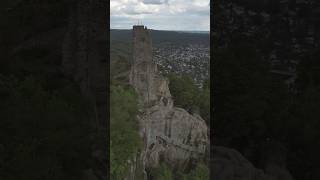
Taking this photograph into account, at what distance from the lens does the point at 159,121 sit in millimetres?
32031

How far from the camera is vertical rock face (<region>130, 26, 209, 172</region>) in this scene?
102ft

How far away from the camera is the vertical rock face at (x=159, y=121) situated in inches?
1228
